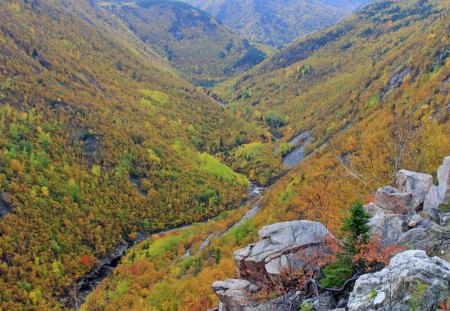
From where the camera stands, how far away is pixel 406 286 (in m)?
17.8

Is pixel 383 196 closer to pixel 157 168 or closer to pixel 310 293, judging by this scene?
pixel 310 293

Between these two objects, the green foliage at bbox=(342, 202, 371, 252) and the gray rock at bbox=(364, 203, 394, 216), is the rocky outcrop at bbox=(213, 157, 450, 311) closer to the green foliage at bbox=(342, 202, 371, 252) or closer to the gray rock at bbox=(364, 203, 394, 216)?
the gray rock at bbox=(364, 203, 394, 216)

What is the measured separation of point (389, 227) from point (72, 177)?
12354cm

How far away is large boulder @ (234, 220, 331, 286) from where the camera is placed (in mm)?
28156

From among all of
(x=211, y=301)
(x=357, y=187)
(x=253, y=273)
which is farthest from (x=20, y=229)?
(x=253, y=273)

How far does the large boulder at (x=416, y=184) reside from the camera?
33.5 metres

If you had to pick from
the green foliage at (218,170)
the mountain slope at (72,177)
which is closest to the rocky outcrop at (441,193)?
the mountain slope at (72,177)

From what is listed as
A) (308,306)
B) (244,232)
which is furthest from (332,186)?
(308,306)

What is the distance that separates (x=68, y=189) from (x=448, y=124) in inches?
4143

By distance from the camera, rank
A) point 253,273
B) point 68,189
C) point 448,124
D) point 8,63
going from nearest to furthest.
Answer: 1. point 253,273
2. point 448,124
3. point 68,189
4. point 8,63

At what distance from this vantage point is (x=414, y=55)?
460 ft

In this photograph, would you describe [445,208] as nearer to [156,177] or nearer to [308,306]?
[308,306]

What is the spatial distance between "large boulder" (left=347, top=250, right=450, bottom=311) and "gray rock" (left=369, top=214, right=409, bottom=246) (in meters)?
7.80

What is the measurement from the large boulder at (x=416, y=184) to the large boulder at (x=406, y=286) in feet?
50.7
